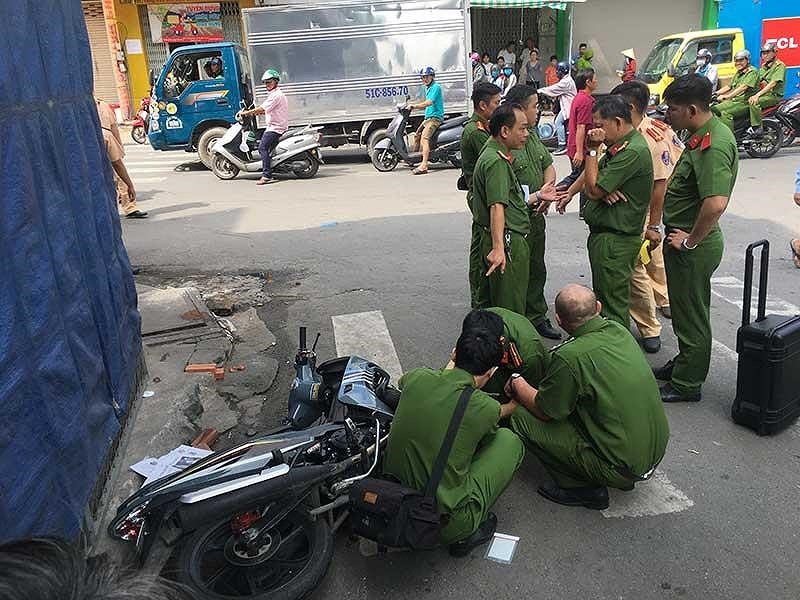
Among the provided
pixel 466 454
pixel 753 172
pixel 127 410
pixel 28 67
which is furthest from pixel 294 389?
pixel 753 172

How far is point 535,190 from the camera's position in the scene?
16.5ft

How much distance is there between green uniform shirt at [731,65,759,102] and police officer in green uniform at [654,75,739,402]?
8.81 m

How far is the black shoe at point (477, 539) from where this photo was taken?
3.00 m

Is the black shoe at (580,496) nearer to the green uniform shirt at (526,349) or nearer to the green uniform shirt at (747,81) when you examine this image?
the green uniform shirt at (526,349)

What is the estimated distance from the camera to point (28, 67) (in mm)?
2725

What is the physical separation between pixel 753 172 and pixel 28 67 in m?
10.9

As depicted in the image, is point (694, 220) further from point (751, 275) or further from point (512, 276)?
point (512, 276)

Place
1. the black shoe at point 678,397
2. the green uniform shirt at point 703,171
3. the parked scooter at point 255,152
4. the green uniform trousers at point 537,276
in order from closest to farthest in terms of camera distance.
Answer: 1. the green uniform shirt at point 703,171
2. the black shoe at point 678,397
3. the green uniform trousers at point 537,276
4. the parked scooter at point 255,152

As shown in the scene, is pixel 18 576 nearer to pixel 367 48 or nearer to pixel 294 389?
pixel 294 389

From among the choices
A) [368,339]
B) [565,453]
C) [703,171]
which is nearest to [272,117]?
[368,339]

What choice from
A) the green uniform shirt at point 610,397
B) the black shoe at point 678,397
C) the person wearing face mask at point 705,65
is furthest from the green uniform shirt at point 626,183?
the person wearing face mask at point 705,65

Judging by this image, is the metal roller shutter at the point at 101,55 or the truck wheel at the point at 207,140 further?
the metal roller shutter at the point at 101,55

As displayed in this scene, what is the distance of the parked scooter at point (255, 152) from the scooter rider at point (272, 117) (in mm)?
140

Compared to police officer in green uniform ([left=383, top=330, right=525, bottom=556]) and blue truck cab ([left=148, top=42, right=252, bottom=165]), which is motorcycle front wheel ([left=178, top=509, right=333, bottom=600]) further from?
blue truck cab ([left=148, top=42, right=252, bottom=165])
